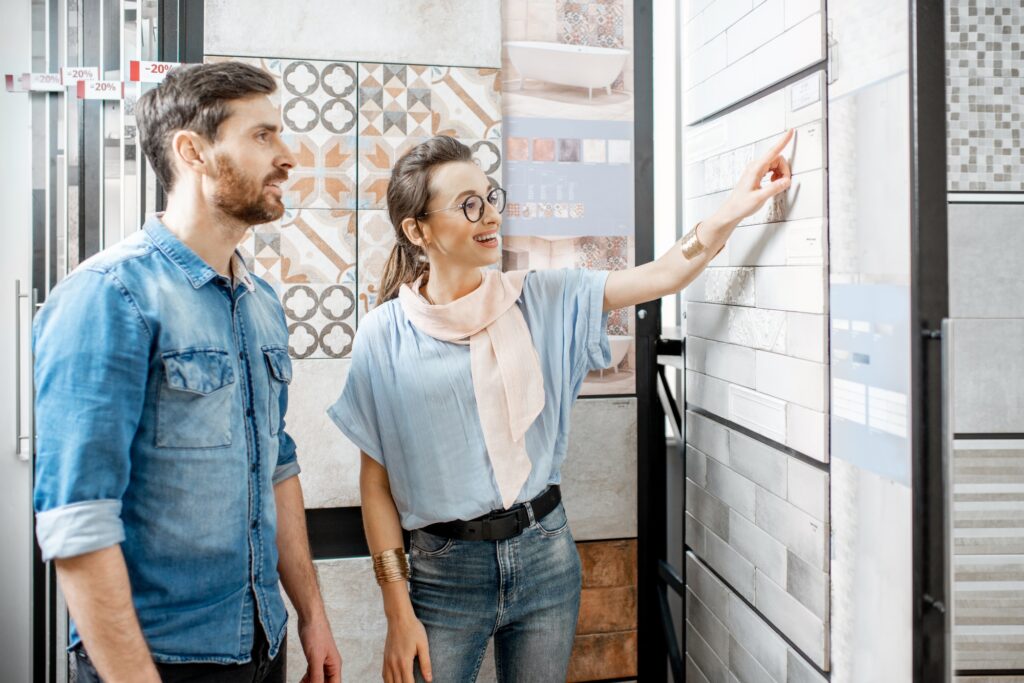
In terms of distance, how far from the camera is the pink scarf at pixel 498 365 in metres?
1.50

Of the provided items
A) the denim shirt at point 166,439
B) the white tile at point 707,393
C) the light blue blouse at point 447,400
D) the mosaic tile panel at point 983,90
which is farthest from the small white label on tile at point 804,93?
the denim shirt at point 166,439

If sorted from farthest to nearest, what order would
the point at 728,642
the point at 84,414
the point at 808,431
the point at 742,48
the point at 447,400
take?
1. the point at 728,642
2. the point at 742,48
3. the point at 447,400
4. the point at 808,431
5. the point at 84,414

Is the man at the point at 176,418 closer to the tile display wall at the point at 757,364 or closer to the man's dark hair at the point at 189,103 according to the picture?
the man's dark hair at the point at 189,103

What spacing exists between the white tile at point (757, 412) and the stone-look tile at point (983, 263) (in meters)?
0.45

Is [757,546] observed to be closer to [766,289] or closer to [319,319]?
[766,289]

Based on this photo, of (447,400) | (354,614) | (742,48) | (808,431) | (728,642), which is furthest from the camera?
(354,614)

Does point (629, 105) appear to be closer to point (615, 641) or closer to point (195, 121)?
point (195, 121)

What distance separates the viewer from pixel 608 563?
2.12 metres

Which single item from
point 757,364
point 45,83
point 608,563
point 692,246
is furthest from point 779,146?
point 45,83

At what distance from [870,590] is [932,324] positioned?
472 mm

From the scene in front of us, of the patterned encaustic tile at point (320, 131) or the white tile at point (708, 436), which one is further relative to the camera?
the patterned encaustic tile at point (320, 131)

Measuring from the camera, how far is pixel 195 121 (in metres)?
1.15

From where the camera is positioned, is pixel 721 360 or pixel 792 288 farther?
pixel 721 360

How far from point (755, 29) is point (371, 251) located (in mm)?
1049
